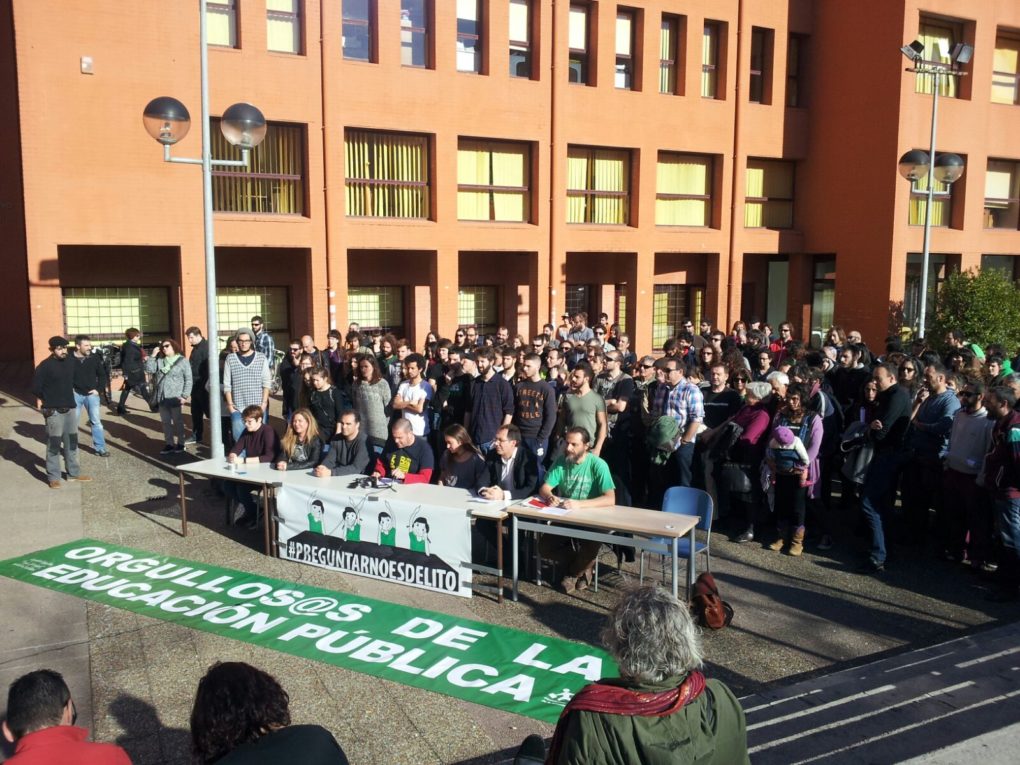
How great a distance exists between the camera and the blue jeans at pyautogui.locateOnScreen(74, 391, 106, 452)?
1210cm

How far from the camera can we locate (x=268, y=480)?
889 centimetres

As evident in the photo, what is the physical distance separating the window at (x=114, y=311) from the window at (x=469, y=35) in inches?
341

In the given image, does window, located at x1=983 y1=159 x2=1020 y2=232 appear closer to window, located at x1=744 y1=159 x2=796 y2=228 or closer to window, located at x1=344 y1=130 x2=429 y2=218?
window, located at x1=744 y1=159 x2=796 y2=228

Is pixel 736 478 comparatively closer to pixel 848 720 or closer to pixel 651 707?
pixel 848 720

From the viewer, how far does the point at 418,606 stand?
766 cm

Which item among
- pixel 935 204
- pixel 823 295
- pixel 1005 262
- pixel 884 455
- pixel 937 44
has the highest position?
pixel 937 44

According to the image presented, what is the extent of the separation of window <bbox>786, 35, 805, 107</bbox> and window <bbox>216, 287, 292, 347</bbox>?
14776mm

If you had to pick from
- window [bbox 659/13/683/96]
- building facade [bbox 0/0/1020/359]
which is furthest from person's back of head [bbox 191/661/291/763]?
window [bbox 659/13/683/96]

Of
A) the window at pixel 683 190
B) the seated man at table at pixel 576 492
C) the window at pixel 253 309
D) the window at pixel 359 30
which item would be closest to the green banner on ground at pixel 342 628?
the seated man at table at pixel 576 492

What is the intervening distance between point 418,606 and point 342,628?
755 millimetres

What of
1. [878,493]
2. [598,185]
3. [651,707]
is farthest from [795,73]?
[651,707]

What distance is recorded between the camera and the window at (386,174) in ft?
63.0

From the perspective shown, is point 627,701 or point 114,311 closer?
point 627,701

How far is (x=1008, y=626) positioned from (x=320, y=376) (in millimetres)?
7413
